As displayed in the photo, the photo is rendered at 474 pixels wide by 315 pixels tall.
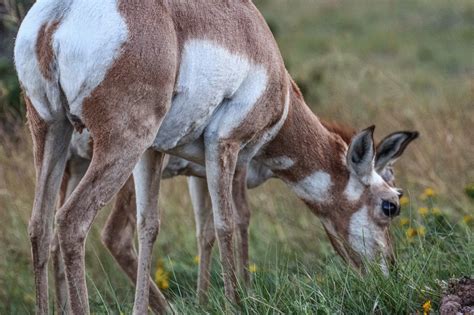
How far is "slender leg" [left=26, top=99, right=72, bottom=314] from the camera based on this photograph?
5293mm

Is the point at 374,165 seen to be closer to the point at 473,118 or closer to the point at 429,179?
the point at 429,179

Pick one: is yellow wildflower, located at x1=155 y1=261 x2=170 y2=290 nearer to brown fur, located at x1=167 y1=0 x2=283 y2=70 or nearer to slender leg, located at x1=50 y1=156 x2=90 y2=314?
slender leg, located at x1=50 y1=156 x2=90 y2=314

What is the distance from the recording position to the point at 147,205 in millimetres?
6180

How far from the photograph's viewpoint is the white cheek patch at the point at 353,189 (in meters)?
6.71

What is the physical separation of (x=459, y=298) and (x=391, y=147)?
2.18m

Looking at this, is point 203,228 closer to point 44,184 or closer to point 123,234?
point 123,234

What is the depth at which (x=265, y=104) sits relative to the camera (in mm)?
5973

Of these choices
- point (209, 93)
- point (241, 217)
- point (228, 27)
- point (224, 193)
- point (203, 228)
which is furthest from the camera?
point (203, 228)

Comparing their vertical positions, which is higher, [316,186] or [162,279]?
[316,186]

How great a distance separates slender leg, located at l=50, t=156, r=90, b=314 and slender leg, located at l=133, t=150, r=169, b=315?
0.74 metres

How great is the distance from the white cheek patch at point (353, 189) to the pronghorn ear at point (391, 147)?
1.22ft

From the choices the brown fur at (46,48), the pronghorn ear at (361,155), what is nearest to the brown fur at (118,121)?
the brown fur at (46,48)

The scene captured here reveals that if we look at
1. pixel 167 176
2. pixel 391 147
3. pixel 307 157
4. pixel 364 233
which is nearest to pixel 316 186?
pixel 307 157

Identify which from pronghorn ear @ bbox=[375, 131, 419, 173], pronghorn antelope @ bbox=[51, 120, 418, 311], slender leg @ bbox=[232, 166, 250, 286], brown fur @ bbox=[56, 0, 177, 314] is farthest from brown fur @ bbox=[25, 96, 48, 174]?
pronghorn ear @ bbox=[375, 131, 419, 173]
